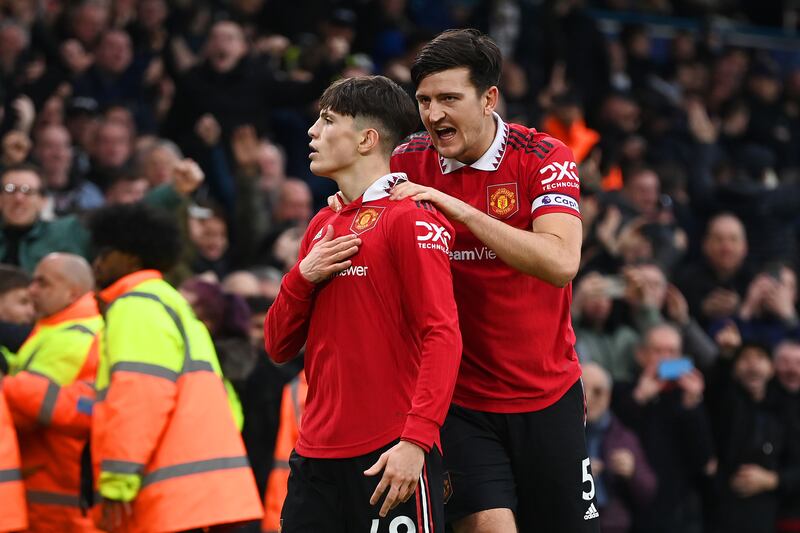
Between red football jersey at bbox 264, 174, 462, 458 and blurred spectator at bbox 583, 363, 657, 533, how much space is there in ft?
16.7

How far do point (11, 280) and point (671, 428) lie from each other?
512cm

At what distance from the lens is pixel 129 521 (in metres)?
6.48

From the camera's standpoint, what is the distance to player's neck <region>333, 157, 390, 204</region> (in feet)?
16.8

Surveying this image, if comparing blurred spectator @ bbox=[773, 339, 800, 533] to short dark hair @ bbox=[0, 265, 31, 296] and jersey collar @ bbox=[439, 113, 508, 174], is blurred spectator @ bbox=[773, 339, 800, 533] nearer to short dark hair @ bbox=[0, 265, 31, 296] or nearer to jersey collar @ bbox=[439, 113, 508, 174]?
short dark hair @ bbox=[0, 265, 31, 296]

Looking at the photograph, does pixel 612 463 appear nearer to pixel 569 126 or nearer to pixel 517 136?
pixel 569 126

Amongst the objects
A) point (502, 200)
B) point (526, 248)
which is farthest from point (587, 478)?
point (502, 200)

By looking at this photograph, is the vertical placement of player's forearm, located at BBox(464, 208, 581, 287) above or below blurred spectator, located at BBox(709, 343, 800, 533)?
above

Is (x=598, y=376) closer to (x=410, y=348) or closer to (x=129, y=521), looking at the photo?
(x=129, y=521)

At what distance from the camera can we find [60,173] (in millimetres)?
10375

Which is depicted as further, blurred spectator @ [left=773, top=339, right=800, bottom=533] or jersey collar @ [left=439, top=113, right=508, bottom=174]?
blurred spectator @ [left=773, top=339, right=800, bottom=533]

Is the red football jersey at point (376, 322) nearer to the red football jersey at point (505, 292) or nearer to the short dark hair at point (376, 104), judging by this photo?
the short dark hair at point (376, 104)

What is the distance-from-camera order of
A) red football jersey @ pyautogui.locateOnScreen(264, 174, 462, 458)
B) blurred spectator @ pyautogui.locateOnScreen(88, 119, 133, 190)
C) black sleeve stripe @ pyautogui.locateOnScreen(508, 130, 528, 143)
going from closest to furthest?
red football jersey @ pyautogui.locateOnScreen(264, 174, 462, 458), black sleeve stripe @ pyautogui.locateOnScreen(508, 130, 528, 143), blurred spectator @ pyautogui.locateOnScreen(88, 119, 133, 190)

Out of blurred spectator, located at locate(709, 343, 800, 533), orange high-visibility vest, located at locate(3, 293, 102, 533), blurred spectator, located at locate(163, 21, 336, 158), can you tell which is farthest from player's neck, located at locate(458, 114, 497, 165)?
blurred spectator, located at locate(163, 21, 336, 158)

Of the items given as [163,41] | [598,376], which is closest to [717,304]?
[598,376]
